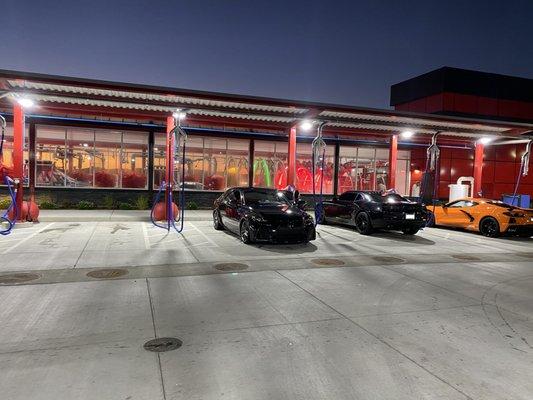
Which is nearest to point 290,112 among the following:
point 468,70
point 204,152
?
point 204,152

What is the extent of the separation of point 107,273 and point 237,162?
1606 cm

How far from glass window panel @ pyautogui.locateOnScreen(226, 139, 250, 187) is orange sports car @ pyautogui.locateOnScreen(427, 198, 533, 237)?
1081 centimetres

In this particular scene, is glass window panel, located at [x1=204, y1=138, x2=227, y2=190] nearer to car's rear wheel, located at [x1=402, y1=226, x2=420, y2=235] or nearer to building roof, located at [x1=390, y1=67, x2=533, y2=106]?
car's rear wheel, located at [x1=402, y1=226, x2=420, y2=235]

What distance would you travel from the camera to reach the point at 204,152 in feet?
72.4

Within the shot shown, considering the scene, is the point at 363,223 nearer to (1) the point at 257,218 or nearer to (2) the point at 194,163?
(1) the point at 257,218

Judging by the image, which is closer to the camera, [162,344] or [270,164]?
[162,344]

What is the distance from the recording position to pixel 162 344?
4191 mm

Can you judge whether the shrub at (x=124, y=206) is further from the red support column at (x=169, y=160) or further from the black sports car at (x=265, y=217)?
the black sports car at (x=265, y=217)

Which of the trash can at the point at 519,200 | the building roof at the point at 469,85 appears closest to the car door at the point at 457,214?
the trash can at the point at 519,200

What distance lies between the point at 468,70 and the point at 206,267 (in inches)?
1150

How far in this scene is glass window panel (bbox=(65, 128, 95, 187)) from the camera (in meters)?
20.0

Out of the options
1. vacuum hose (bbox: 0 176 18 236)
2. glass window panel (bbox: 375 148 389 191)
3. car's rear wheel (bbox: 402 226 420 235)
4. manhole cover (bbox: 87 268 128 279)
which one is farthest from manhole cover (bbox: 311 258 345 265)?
glass window panel (bbox: 375 148 389 191)

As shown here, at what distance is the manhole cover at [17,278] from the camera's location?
252 inches

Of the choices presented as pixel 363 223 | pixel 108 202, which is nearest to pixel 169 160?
pixel 108 202
